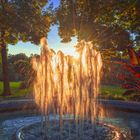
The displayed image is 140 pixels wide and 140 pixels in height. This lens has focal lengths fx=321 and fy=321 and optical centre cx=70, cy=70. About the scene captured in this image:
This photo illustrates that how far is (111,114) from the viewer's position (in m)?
11.3

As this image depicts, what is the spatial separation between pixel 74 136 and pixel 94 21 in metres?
16.3

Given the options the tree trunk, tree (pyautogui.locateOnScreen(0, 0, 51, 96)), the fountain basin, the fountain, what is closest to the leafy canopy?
tree (pyautogui.locateOnScreen(0, 0, 51, 96))

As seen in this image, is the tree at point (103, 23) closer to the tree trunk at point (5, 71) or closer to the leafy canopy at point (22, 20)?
the leafy canopy at point (22, 20)

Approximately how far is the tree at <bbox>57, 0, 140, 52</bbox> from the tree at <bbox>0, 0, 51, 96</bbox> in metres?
2.46

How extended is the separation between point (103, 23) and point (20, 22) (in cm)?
647

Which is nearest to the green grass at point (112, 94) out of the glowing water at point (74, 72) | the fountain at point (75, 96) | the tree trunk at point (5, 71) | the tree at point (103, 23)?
the tree at point (103, 23)

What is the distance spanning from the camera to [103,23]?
23516mm

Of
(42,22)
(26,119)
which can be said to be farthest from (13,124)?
(42,22)

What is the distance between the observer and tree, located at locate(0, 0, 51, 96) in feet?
66.3

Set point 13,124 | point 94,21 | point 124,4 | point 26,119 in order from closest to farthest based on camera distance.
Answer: point 13,124, point 26,119, point 124,4, point 94,21

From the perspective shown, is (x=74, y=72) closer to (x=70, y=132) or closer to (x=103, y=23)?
(x=70, y=132)

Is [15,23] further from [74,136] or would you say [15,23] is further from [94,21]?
[74,136]

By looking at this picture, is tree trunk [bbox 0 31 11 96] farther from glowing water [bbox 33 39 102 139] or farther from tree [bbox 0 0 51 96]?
glowing water [bbox 33 39 102 139]

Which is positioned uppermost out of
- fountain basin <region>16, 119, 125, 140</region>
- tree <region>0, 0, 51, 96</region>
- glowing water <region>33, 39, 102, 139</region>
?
tree <region>0, 0, 51, 96</region>
